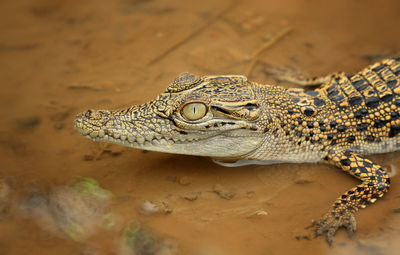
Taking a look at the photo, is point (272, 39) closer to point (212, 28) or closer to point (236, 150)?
point (212, 28)

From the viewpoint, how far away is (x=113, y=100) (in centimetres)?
518

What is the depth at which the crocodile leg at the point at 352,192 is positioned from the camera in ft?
12.6

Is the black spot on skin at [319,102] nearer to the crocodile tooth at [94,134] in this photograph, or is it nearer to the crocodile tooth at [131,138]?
the crocodile tooth at [131,138]

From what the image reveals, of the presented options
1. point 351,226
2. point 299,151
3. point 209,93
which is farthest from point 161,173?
point 351,226

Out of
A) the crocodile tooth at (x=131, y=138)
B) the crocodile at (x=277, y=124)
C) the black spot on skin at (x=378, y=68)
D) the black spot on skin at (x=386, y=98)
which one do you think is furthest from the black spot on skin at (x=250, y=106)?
the black spot on skin at (x=378, y=68)

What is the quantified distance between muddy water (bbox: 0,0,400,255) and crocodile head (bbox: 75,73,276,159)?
0.51 meters

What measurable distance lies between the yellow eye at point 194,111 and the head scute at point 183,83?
0.88 ft

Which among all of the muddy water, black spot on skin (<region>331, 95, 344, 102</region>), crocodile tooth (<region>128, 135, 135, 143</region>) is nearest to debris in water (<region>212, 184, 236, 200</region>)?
the muddy water

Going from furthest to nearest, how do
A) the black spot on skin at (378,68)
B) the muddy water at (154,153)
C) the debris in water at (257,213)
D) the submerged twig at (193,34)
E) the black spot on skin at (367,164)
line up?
the submerged twig at (193,34) < the black spot on skin at (378,68) < the black spot on skin at (367,164) < the debris in water at (257,213) < the muddy water at (154,153)

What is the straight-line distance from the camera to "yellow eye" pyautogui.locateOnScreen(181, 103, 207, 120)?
12.7 ft

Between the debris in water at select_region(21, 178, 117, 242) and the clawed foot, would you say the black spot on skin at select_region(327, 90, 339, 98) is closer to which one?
the clawed foot

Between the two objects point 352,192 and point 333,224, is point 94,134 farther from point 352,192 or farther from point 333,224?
point 352,192

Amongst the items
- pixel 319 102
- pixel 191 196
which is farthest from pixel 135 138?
pixel 319 102

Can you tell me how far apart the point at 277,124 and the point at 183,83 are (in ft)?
3.39
